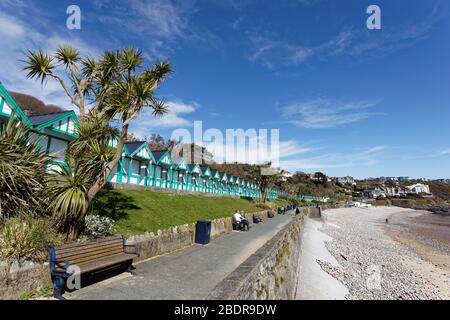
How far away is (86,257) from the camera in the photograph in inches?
241

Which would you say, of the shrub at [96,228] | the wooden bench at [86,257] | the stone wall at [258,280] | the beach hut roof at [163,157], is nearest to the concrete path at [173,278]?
the wooden bench at [86,257]

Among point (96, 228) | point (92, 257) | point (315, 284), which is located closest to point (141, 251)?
point (96, 228)

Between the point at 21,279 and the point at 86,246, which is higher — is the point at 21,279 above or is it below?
below

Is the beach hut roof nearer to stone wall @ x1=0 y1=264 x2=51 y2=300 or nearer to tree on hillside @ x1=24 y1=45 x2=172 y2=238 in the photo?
tree on hillside @ x1=24 y1=45 x2=172 y2=238

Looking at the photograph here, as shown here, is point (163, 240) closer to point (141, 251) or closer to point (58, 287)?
point (141, 251)

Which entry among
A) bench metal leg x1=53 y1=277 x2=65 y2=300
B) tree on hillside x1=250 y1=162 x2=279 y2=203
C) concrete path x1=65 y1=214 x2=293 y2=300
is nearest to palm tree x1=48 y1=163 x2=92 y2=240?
concrete path x1=65 y1=214 x2=293 y2=300

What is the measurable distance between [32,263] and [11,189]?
2.58 meters

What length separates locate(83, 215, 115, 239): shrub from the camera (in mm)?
8250

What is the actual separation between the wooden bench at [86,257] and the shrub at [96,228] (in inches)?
54.0

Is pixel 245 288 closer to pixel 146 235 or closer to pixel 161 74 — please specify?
pixel 146 235

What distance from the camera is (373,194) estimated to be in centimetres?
18488

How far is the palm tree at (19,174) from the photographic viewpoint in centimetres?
698

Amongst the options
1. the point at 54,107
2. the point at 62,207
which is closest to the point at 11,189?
the point at 62,207

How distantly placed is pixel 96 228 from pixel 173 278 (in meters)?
3.31
